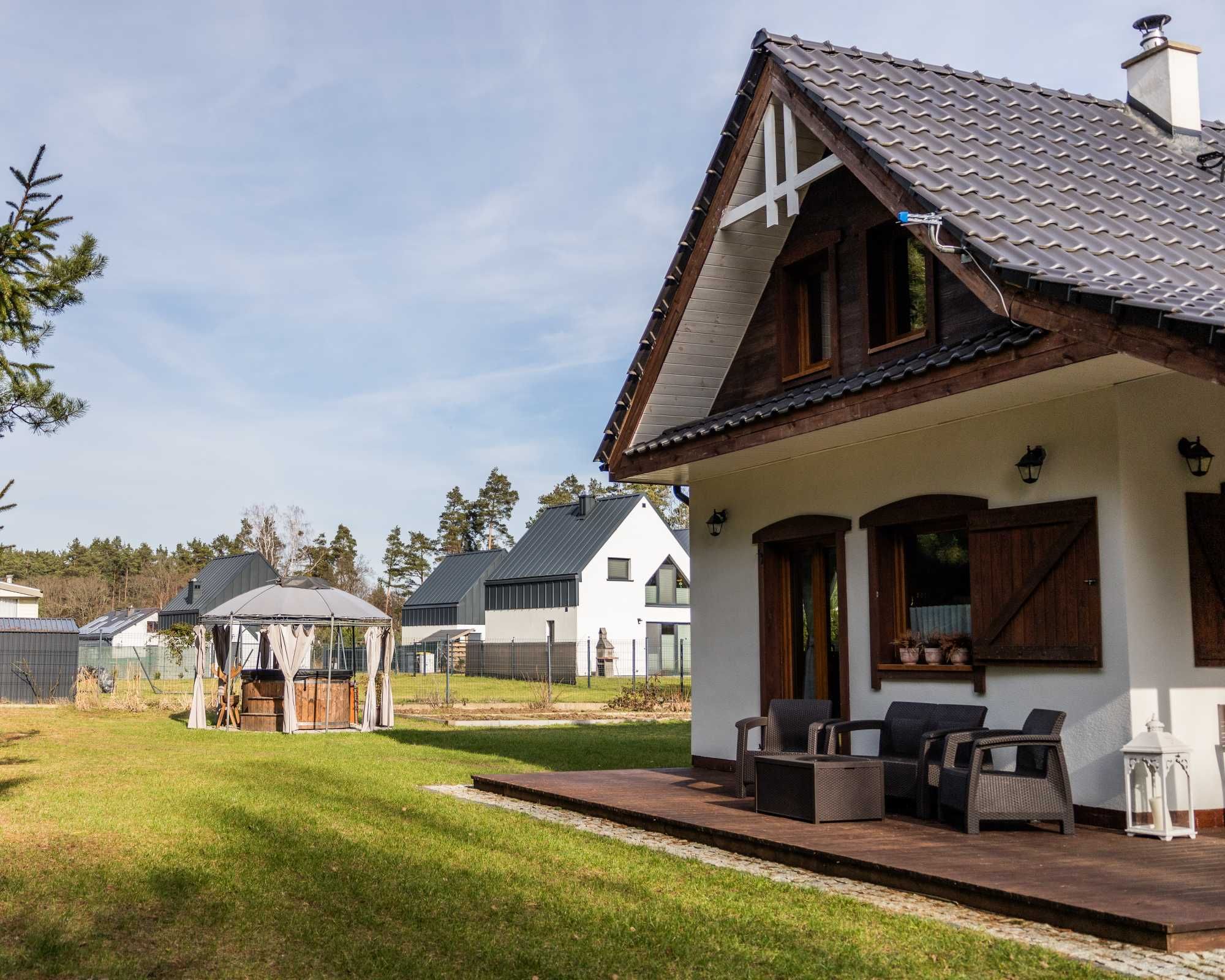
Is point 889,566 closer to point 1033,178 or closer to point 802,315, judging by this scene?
point 802,315

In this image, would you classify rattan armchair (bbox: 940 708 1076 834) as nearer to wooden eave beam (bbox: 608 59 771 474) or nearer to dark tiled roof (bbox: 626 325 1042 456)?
dark tiled roof (bbox: 626 325 1042 456)

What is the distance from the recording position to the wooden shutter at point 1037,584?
8156 millimetres

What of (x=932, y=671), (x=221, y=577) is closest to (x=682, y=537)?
(x=221, y=577)

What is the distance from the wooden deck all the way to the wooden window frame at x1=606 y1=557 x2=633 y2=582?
131ft

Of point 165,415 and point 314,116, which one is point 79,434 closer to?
point 314,116

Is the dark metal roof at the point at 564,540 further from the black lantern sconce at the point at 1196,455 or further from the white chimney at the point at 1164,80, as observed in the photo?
the black lantern sconce at the point at 1196,455

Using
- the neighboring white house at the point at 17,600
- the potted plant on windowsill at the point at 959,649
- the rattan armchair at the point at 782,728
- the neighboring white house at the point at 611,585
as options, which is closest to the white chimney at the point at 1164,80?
the potted plant on windowsill at the point at 959,649

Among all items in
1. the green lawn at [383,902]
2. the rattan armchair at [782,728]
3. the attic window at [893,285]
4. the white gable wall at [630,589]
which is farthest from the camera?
the white gable wall at [630,589]

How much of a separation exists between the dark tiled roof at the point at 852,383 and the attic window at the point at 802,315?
394 mm

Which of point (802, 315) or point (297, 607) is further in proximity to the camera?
point (297, 607)

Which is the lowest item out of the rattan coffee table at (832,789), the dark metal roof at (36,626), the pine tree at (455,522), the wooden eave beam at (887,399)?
the rattan coffee table at (832,789)

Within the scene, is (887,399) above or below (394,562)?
below

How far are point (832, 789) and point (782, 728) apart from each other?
1.94 meters

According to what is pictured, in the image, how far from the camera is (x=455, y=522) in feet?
274
